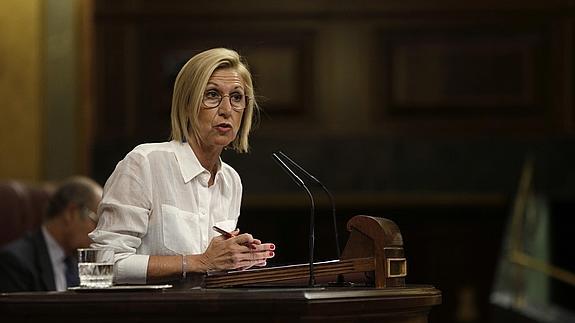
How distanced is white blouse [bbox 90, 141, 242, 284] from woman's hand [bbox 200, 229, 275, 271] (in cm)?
14

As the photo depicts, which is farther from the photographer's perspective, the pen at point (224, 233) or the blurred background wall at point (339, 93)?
the blurred background wall at point (339, 93)

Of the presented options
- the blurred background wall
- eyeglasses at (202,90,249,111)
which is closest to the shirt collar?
eyeglasses at (202,90,249,111)

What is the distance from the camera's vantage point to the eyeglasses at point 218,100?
2.76 metres

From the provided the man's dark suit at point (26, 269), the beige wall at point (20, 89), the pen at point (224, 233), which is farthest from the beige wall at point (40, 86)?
the pen at point (224, 233)

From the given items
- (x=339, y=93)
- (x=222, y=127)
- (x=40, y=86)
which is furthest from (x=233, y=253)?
(x=40, y=86)

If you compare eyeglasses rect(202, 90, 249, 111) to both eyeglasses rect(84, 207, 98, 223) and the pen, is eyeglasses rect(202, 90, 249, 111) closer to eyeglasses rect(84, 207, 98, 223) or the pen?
the pen

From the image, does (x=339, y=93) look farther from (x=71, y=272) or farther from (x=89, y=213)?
(x=71, y=272)

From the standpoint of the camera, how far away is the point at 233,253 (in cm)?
262

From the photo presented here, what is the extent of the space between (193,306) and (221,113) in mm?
595

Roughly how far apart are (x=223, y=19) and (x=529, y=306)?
2.22 m

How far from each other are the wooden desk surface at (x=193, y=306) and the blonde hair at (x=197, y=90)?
1.64ft

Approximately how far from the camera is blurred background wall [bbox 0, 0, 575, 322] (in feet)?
21.9

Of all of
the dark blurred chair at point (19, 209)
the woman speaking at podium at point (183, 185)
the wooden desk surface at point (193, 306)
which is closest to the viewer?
the wooden desk surface at point (193, 306)

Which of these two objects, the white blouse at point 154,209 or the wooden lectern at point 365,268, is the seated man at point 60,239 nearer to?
the white blouse at point 154,209
